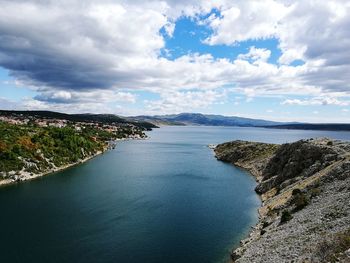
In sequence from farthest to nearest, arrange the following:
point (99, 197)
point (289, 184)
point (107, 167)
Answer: point (107, 167), point (99, 197), point (289, 184)

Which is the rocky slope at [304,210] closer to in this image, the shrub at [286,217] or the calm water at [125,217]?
the shrub at [286,217]

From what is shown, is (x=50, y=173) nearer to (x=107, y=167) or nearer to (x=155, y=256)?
(x=107, y=167)

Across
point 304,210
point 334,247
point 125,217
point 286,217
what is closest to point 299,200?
point 304,210

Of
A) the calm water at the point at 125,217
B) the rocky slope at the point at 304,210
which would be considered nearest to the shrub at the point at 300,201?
the rocky slope at the point at 304,210

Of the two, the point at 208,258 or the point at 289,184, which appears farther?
the point at 289,184

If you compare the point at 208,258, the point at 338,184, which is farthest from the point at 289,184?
the point at 208,258

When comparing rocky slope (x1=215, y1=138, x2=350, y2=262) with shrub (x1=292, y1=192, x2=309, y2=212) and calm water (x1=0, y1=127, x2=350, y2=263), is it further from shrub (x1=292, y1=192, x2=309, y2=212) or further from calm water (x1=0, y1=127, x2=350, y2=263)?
calm water (x1=0, y1=127, x2=350, y2=263)
